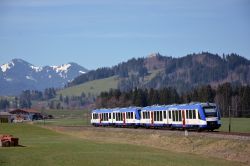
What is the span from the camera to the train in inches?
2537

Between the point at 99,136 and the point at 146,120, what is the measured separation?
292 inches

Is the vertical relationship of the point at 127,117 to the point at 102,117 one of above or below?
below

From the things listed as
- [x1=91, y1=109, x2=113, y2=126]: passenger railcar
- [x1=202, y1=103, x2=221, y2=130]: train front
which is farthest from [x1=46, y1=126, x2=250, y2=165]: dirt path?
[x1=91, y1=109, x2=113, y2=126]: passenger railcar

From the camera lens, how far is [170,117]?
239ft

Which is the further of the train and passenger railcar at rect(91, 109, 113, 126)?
passenger railcar at rect(91, 109, 113, 126)

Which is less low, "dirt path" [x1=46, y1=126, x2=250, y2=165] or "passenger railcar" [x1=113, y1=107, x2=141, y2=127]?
"passenger railcar" [x1=113, y1=107, x2=141, y2=127]

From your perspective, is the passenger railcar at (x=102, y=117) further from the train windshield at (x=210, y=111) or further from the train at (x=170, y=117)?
the train windshield at (x=210, y=111)

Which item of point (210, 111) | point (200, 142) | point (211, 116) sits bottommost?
point (200, 142)

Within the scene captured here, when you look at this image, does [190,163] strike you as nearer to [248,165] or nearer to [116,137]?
[248,165]

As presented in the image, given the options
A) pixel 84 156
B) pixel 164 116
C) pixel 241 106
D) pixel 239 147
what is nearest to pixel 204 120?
pixel 164 116

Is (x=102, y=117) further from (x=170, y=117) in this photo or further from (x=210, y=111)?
(x=210, y=111)

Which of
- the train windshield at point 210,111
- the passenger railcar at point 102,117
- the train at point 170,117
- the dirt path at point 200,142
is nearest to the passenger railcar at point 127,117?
the train at point 170,117

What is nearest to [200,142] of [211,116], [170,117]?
[211,116]

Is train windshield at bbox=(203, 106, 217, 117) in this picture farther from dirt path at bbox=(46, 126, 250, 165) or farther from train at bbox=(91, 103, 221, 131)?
dirt path at bbox=(46, 126, 250, 165)
